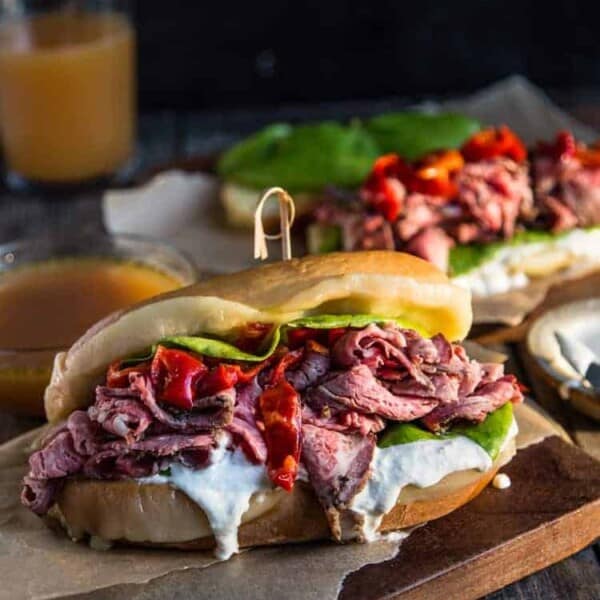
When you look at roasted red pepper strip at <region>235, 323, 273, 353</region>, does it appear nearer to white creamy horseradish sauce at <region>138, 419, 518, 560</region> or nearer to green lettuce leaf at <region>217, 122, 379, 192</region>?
white creamy horseradish sauce at <region>138, 419, 518, 560</region>

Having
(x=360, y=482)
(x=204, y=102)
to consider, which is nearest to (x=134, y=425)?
(x=360, y=482)

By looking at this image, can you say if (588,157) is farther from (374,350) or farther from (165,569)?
(165,569)

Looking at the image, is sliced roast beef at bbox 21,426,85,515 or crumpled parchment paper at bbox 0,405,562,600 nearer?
crumpled parchment paper at bbox 0,405,562,600

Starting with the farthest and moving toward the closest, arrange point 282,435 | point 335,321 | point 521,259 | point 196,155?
1. point 196,155
2. point 521,259
3. point 335,321
4. point 282,435

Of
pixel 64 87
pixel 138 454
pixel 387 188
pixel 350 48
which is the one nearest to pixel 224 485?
pixel 138 454

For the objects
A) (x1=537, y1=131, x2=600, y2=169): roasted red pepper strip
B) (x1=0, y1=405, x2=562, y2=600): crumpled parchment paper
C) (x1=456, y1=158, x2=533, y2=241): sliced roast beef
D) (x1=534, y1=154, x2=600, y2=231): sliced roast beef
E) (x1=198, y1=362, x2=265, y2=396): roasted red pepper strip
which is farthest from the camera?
(x1=537, y1=131, x2=600, y2=169): roasted red pepper strip

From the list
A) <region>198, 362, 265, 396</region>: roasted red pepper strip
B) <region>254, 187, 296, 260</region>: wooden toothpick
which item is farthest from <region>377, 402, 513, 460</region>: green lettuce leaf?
<region>254, 187, 296, 260</region>: wooden toothpick

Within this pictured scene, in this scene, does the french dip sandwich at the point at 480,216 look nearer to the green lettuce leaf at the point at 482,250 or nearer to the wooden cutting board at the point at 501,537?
the green lettuce leaf at the point at 482,250

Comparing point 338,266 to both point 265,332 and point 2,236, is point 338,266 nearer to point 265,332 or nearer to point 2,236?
point 265,332
